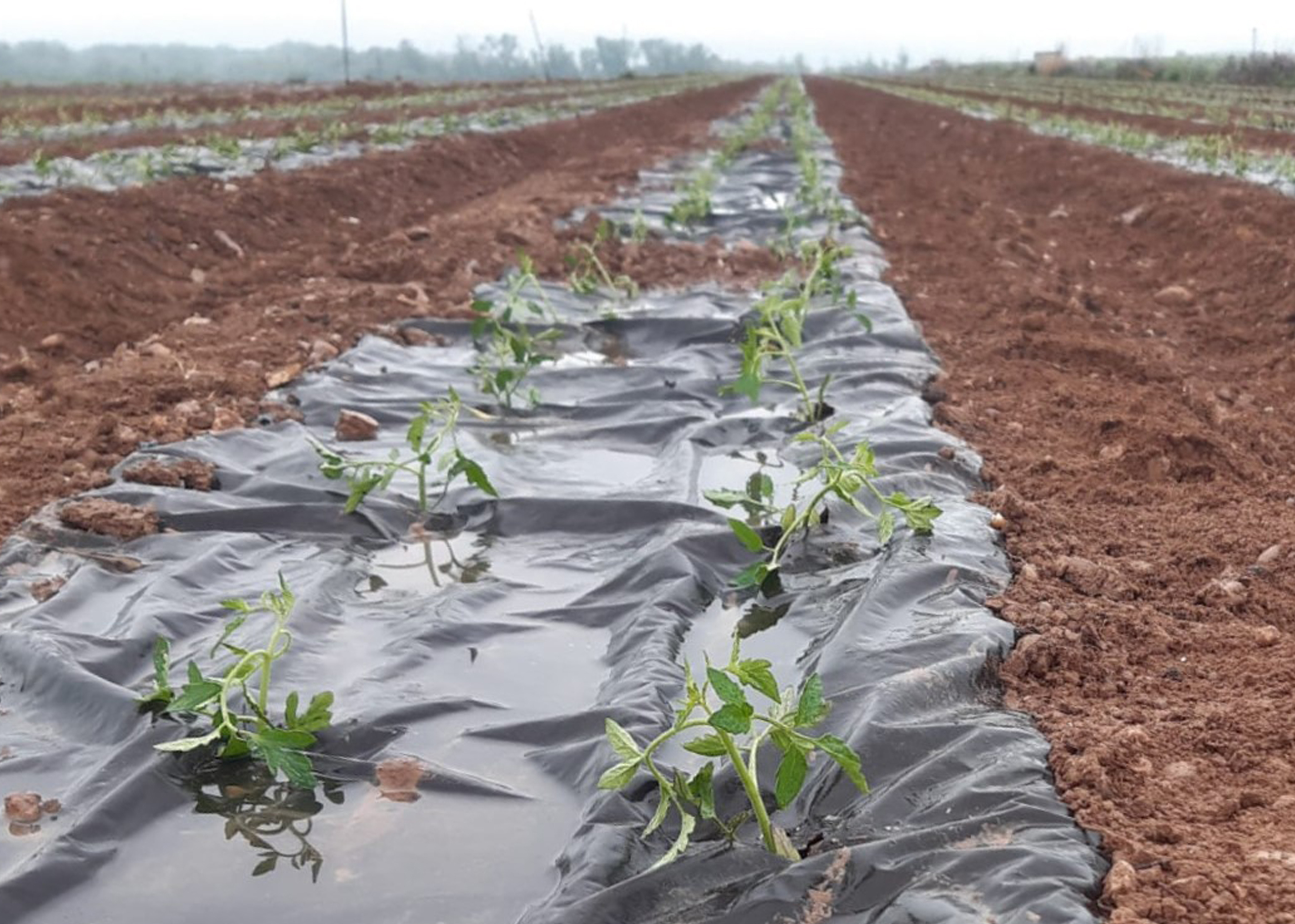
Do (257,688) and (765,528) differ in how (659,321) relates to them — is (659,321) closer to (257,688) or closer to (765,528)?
(765,528)

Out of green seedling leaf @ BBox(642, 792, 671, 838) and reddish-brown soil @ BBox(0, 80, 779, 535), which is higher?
reddish-brown soil @ BBox(0, 80, 779, 535)

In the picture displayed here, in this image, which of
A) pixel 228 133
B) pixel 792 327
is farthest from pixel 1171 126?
pixel 792 327

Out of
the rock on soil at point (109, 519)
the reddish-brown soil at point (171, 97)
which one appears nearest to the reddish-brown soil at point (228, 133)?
the reddish-brown soil at point (171, 97)

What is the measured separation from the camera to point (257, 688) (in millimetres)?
2934

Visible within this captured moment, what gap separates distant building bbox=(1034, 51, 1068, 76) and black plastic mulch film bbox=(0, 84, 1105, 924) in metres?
56.4

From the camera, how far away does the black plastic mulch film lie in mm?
2234

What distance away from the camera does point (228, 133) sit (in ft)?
53.4

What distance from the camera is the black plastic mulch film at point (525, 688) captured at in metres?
2.23

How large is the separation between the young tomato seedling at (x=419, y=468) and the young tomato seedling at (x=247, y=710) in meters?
0.99

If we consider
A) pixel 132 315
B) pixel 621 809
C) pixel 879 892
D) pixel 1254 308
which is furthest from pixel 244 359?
pixel 1254 308

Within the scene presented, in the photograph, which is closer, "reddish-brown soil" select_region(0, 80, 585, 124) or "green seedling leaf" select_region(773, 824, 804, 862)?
"green seedling leaf" select_region(773, 824, 804, 862)

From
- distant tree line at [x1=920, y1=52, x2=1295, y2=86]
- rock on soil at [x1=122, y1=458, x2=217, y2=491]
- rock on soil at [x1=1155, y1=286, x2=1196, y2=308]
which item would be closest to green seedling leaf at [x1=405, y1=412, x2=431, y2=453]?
rock on soil at [x1=122, y1=458, x2=217, y2=491]

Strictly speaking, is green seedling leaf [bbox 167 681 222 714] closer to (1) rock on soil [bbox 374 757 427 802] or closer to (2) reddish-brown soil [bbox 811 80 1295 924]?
(1) rock on soil [bbox 374 757 427 802]

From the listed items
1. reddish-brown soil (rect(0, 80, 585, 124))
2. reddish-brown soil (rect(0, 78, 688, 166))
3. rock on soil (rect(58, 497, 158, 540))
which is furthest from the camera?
reddish-brown soil (rect(0, 80, 585, 124))
